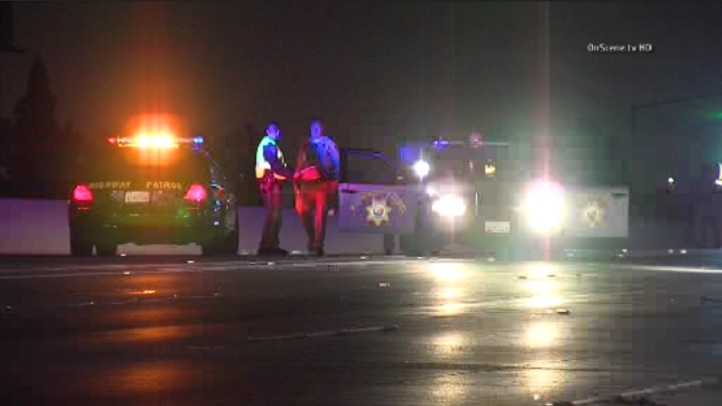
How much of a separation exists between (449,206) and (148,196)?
23.9 ft

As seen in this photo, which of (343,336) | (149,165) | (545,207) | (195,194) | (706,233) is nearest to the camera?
(343,336)

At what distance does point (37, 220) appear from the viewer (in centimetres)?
2545

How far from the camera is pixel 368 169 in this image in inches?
1133

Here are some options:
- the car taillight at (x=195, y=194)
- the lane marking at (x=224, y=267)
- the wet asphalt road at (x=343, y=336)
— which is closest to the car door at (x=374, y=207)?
the lane marking at (x=224, y=267)

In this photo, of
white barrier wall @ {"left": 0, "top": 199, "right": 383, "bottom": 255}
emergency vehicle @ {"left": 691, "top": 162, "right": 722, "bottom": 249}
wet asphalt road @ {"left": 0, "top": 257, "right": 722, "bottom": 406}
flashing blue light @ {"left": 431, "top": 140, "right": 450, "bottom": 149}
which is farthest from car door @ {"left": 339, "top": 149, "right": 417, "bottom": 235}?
emergency vehicle @ {"left": 691, "top": 162, "right": 722, "bottom": 249}

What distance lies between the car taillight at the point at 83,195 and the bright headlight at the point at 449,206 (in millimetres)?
7613

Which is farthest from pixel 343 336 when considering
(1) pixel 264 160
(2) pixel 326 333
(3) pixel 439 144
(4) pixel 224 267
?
(3) pixel 439 144

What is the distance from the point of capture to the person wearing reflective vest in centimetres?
2331

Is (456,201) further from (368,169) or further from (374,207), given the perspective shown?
(368,169)

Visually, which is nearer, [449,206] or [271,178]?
[271,178]

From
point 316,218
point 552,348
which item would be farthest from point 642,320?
point 316,218

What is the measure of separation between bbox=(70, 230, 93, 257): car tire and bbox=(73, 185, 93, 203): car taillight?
1.63 feet

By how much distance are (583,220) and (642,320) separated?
645 inches

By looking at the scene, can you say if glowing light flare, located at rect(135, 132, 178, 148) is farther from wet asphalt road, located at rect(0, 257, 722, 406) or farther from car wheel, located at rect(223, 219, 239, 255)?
wet asphalt road, located at rect(0, 257, 722, 406)
